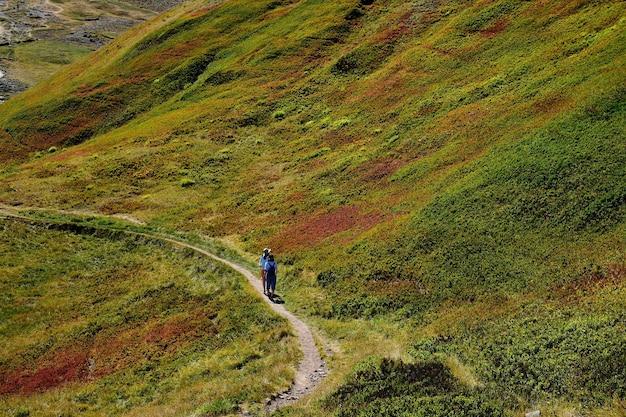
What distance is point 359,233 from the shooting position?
3691 cm

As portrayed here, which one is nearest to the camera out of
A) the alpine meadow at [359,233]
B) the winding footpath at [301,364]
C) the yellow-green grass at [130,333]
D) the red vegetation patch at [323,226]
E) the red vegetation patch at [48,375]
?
the alpine meadow at [359,233]

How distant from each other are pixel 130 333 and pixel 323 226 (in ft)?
53.5

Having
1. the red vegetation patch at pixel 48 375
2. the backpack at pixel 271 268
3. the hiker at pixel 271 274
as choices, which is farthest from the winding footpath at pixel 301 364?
the red vegetation patch at pixel 48 375

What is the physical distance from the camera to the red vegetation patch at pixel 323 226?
3875cm

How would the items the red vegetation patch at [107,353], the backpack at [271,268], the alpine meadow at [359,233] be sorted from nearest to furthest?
the alpine meadow at [359,233] < the red vegetation patch at [107,353] < the backpack at [271,268]

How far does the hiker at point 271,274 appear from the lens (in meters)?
31.9

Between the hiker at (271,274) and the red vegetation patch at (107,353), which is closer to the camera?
the red vegetation patch at (107,353)

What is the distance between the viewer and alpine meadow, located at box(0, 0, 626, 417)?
19.5 meters

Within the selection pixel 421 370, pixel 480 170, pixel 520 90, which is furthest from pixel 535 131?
pixel 421 370

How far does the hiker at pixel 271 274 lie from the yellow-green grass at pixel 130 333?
46.3 inches

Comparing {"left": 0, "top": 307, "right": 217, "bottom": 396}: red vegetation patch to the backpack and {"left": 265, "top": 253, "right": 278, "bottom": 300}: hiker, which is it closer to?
{"left": 265, "top": 253, "right": 278, "bottom": 300}: hiker

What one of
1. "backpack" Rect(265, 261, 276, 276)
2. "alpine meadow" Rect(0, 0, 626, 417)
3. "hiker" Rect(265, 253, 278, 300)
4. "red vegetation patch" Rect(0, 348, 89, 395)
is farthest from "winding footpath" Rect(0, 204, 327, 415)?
"red vegetation patch" Rect(0, 348, 89, 395)

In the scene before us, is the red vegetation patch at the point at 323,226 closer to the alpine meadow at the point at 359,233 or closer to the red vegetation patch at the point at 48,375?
the alpine meadow at the point at 359,233

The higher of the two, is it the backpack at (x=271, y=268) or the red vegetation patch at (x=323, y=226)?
the backpack at (x=271, y=268)
